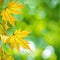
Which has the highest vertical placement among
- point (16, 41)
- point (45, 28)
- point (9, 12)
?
point (9, 12)

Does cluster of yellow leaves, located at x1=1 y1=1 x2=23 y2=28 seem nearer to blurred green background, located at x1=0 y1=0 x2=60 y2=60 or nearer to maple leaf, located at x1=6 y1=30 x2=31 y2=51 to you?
maple leaf, located at x1=6 y1=30 x2=31 y2=51

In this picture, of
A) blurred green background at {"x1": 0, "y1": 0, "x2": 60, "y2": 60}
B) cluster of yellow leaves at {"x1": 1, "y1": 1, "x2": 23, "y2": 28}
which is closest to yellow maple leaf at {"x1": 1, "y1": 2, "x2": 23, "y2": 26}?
cluster of yellow leaves at {"x1": 1, "y1": 1, "x2": 23, "y2": 28}

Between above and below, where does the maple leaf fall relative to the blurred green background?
above

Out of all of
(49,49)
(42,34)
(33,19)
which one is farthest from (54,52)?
(33,19)

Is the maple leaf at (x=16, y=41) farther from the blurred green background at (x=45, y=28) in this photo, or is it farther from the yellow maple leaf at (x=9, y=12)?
the blurred green background at (x=45, y=28)

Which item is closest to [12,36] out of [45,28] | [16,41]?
[16,41]

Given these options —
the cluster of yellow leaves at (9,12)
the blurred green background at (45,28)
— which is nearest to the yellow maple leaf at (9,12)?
the cluster of yellow leaves at (9,12)

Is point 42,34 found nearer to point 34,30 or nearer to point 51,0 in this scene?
point 34,30

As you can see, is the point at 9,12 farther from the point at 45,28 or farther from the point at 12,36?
the point at 45,28

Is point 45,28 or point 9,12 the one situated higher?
point 9,12

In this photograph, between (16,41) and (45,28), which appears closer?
(16,41)

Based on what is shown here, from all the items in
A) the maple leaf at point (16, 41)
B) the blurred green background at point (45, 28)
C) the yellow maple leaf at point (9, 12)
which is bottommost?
the blurred green background at point (45, 28)
